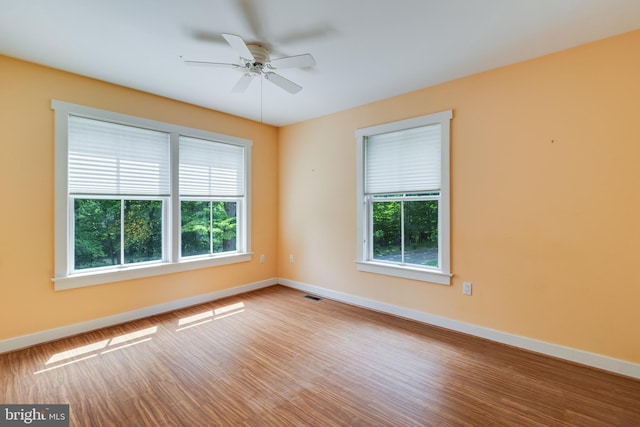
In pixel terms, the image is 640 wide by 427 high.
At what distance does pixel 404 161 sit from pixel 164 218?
3229mm

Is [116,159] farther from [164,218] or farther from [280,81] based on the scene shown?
[280,81]

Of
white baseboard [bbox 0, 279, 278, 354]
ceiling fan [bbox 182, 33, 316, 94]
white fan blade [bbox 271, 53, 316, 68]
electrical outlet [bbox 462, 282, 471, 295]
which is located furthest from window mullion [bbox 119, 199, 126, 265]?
electrical outlet [bbox 462, 282, 471, 295]

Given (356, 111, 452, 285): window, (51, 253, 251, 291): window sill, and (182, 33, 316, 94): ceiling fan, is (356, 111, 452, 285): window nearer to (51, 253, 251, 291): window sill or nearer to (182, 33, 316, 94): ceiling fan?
(182, 33, 316, 94): ceiling fan

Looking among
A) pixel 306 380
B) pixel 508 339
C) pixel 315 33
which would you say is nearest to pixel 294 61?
pixel 315 33

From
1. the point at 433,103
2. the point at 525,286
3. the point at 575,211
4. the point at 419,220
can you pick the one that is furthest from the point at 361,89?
the point at 525,286

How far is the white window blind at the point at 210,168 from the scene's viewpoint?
4078mm

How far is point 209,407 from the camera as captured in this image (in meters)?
2.05

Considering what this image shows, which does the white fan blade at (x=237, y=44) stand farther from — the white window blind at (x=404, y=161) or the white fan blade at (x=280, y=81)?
the white window blind at (x=404, y=161)

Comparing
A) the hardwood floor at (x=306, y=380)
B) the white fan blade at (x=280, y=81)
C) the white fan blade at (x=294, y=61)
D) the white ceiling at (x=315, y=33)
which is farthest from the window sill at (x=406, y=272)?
the white fan blade at (x=294, y=61)

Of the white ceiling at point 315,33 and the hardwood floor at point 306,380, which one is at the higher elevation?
the white ceiling at point 315,33

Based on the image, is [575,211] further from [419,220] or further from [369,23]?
[369,23]

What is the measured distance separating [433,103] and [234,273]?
3684 mm

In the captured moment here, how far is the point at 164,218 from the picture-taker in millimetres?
3918

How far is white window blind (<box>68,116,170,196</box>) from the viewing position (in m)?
3.21
